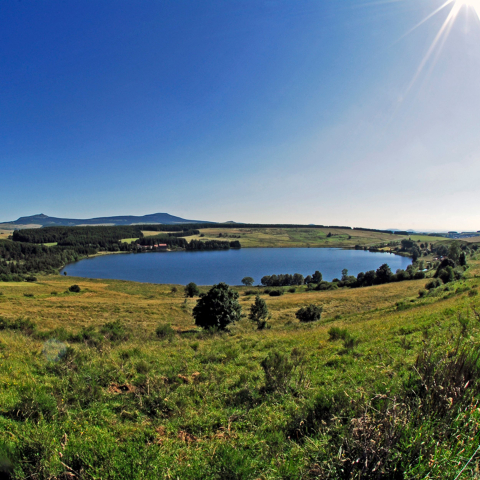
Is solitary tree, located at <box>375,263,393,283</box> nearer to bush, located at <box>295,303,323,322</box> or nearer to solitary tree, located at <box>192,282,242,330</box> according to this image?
bush, located at <box>295,303,323,322</box>

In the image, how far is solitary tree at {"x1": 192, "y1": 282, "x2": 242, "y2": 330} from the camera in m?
20.1

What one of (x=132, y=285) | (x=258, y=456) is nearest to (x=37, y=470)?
(x=258, y=456)

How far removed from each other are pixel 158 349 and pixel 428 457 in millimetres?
8348

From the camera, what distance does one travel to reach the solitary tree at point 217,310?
65.8 feet

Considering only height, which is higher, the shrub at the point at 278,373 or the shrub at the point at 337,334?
the shrub at the point at 278,373

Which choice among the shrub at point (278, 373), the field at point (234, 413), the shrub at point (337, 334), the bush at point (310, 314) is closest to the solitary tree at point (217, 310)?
the bush at point (310, 314)

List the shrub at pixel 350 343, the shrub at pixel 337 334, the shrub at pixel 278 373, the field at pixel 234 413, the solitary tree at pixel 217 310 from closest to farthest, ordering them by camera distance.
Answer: the field at pixel 234 413
the shrub at pixel 278 373
the shrub at pixel 350 343
the shrub at pixel 337 334
the solitary tree at pixel 217 310

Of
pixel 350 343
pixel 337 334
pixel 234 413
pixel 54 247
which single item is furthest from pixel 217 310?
pixel 54 247

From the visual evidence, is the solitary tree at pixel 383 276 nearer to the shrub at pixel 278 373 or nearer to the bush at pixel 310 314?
the bush at pixel 310 314

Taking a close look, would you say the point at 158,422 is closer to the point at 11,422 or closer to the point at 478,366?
the point at 11,422

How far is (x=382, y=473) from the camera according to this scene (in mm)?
1784

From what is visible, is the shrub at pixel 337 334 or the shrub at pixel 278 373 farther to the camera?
the shrub at pixel 337 334

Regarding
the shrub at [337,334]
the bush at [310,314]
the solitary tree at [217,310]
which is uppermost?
the shrub at [337,334]

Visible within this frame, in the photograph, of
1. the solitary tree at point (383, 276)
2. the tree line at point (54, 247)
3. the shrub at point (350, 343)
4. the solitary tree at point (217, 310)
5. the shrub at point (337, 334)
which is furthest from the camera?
the tree line at point (54, 247)
